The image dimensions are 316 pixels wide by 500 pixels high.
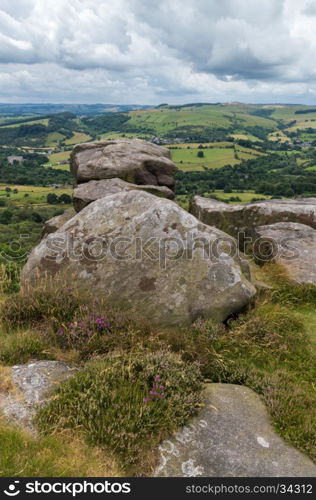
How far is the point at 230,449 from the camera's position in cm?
525

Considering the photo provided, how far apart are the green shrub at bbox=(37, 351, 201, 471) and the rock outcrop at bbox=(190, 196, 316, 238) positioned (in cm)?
1052

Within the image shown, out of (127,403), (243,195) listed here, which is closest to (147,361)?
(127,403)

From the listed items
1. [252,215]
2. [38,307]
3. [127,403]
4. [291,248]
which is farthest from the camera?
[252,215]

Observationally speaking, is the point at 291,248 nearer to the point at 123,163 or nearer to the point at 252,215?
the point at 252,215

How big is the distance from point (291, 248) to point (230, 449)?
29.8 ft

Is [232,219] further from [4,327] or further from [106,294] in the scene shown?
[4,327]

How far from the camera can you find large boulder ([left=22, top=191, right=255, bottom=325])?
8.81 meters

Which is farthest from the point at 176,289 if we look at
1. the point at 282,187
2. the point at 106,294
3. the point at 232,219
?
the point at 282,187

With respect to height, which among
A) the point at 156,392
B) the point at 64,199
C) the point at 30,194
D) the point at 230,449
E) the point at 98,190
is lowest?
the point at 30,194

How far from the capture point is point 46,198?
146 m

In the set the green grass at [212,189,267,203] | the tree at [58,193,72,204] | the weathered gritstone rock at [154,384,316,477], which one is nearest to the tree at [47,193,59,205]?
the tree at [58,193,72,204]

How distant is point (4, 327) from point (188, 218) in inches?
220

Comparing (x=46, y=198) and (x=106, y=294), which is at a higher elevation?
(x=106, y=294)
